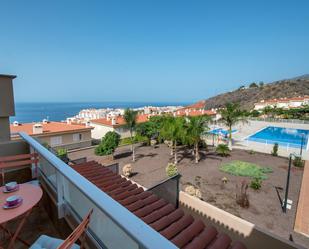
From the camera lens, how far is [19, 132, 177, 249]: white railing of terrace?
41.1 inches

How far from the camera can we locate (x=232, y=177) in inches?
513

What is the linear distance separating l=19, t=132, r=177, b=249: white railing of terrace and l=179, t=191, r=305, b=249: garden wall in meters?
4.10

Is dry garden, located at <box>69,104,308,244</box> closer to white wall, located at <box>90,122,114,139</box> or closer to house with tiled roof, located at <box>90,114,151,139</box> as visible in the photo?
house with tiled roof, located at <box>90,114,151,139</box>

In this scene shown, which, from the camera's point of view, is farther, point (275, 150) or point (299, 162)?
point (275, 150)

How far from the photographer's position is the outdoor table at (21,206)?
2.37 meters

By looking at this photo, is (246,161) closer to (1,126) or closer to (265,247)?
(265,247)

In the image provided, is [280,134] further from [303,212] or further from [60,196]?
[60,196]

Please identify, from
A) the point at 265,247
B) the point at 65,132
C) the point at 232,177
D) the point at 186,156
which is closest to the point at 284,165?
the point at 232,177

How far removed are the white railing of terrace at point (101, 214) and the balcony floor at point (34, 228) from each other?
70 cm

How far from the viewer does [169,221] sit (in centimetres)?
370

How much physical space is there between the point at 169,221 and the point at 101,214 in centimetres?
214

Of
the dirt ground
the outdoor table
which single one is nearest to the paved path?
the dirt ground

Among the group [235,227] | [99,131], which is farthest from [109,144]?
[235,227]

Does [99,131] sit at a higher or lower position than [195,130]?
lower
